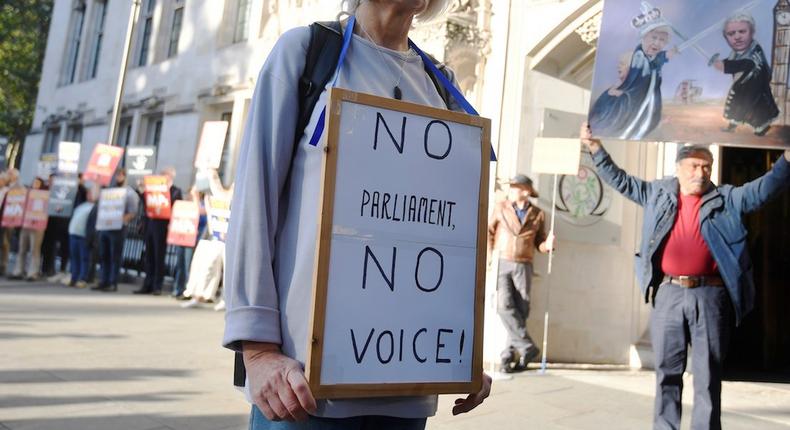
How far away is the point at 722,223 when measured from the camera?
13.5ft

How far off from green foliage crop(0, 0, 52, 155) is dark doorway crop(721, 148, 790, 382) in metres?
30.5

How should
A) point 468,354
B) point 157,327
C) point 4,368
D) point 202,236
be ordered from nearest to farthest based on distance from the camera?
1. point 468,354
2. point 4,368
3. point 157,327
4. point 202,236

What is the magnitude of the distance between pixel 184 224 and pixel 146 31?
410 inches

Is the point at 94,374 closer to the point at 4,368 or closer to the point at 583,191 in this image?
the point at 4,368

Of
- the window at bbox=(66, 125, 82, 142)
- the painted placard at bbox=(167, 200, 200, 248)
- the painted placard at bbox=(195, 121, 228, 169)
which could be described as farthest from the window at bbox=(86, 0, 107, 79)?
the painted placard at bbox=(195, 121, 228, 169)

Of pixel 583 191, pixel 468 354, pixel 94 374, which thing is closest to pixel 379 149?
pixel 468 354

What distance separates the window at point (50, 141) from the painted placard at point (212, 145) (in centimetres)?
1401

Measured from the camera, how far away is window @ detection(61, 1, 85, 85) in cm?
2178

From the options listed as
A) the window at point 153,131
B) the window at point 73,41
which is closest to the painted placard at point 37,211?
the window at point 153,131

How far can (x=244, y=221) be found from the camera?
55.1 inches

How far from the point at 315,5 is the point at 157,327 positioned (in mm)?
7791

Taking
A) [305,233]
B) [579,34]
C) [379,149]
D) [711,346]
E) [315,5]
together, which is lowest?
[711,346]

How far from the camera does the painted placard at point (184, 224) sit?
10.6 m

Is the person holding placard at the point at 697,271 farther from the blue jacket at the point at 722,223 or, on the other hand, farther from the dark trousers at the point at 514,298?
the dark trousers at the point at 514,298
